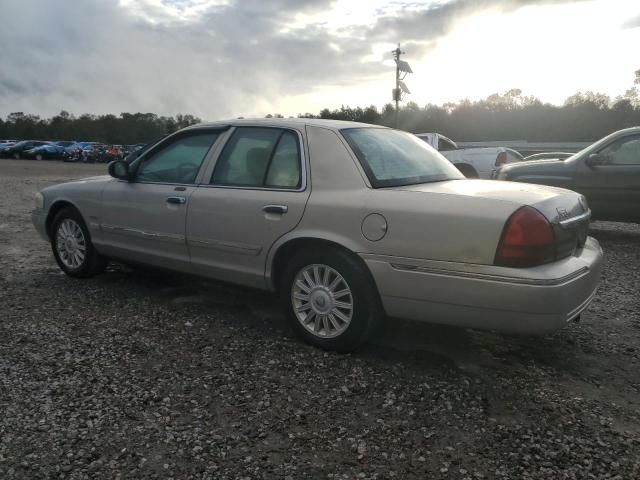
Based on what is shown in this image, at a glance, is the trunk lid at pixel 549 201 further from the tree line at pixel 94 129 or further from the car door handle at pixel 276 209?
the tree line at pixel 94 129

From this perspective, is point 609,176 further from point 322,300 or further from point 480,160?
point 480,160

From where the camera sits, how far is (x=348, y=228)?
334cm

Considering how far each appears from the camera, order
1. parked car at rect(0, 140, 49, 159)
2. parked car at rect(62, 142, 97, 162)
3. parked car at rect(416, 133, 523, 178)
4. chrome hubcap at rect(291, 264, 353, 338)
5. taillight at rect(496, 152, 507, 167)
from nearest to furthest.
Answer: chrome hubcap at rect(291, 264, 353, 338), taillight at rect(496, 152, 507, 167), parked car at rect(416, 133, 523, 178), parked car at rect(62, 142, 97, 162), parked car at rect(0, 140, 49, 159)

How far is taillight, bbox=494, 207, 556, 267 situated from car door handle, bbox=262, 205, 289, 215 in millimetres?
1407

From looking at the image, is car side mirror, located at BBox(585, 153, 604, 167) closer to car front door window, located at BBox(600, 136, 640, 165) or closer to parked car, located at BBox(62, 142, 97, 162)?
car front door window, located at BBox(600, 136, 640, 165)

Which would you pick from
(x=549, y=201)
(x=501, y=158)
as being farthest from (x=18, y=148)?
(x=549, y=201)

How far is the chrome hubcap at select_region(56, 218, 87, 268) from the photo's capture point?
16.8 feet

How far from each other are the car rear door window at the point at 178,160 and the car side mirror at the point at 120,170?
90 mm

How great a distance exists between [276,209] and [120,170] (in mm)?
1758

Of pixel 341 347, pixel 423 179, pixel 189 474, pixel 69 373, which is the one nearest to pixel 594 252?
pixel 423 179

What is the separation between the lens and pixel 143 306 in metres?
4.45

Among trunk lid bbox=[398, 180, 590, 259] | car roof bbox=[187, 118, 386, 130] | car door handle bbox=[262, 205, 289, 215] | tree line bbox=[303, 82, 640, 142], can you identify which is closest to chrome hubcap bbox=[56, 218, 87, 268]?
car roof bbox=[187, 118, 386, 130]

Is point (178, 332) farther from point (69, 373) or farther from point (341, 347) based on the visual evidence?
point (341, 347)

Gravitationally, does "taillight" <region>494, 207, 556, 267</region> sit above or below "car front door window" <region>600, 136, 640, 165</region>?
below
